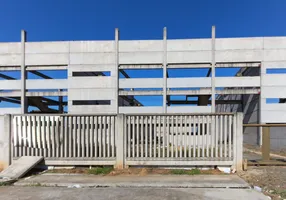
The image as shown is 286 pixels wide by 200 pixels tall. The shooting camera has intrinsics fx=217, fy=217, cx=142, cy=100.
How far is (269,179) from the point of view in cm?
599

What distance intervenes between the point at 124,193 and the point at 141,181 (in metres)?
0.92

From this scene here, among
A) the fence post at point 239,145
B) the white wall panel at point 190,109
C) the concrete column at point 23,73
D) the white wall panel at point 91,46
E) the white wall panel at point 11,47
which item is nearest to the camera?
the fence post at point 239,145

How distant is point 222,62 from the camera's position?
21844 millimetres

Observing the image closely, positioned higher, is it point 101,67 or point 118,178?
point 101,67

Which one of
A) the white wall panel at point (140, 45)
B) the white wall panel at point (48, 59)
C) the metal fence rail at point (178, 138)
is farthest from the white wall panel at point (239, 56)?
the metal fence rail at point (178, 138)

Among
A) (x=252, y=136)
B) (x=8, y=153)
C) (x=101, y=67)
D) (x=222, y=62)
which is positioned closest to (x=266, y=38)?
(x=222, y=62)

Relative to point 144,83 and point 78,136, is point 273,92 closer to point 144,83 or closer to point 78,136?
point 144,83

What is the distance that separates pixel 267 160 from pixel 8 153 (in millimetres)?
8959

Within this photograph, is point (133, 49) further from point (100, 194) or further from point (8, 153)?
point (100, 194)

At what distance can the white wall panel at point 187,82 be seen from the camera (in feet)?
72.4

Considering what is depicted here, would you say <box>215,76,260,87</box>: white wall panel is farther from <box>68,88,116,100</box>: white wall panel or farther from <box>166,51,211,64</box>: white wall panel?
<box>68,88,116,100</box>: white wall panel

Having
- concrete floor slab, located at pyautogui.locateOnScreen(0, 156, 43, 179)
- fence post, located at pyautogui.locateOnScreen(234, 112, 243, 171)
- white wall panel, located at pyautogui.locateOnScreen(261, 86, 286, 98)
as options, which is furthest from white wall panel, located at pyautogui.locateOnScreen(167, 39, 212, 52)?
concrete floor slab, located at pyautogui.locateOnScreen(0, 156, 43, 179)

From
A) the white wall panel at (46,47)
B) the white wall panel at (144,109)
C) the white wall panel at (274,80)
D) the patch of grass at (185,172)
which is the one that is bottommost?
the patch of grass at (185,172)

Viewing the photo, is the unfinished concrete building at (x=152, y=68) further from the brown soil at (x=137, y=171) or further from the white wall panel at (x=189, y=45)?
the brown soil at (x=137, y=171)
